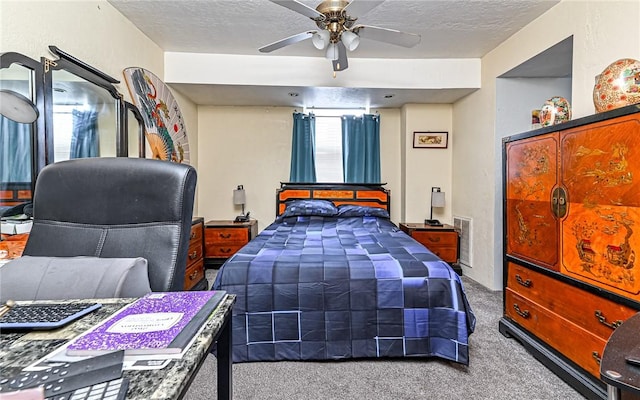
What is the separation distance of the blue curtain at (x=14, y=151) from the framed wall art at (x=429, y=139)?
405cm

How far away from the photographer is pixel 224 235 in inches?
159

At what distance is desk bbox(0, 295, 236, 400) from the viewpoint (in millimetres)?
486

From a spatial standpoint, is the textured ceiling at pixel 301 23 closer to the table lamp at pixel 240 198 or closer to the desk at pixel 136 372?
the table lamp at pixel 240 198

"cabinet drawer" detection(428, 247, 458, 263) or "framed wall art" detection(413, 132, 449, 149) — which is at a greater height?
"framed wall art" detection(413, 132, 449, 149)

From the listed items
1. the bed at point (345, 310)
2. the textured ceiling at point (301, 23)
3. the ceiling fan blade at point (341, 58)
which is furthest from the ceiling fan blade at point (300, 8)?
the bed at point (345, 310)

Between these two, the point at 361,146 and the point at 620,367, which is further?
the point at 361,146

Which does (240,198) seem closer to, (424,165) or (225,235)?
(225,235)

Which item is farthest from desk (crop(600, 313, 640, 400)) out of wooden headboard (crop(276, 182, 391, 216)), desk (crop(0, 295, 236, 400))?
Result: wooden headboard (crop(276, 182, 391, 216))

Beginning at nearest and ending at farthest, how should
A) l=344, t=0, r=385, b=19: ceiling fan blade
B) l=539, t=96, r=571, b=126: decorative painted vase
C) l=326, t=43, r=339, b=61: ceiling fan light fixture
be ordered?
l=344, t=0, r=385, b=19: ceiling fan blade, l=539, t=96, r=571, b=126: decorative painted vase, l=326, t=43, r=339, b=61: ceiling fan light fixture

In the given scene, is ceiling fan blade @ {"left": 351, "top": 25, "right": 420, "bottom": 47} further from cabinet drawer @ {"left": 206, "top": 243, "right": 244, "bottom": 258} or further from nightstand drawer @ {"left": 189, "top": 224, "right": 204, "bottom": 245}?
cabinet drawer @ {"left": 206, "top": 243, "right": 244, "bottom": 258}

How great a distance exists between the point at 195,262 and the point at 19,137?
1.98m

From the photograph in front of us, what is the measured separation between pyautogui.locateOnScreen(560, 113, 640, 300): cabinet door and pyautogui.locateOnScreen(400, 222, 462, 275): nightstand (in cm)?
213

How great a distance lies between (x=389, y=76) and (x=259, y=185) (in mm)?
2384

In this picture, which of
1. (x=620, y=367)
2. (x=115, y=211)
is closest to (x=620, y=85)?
(x=620, y=367)
